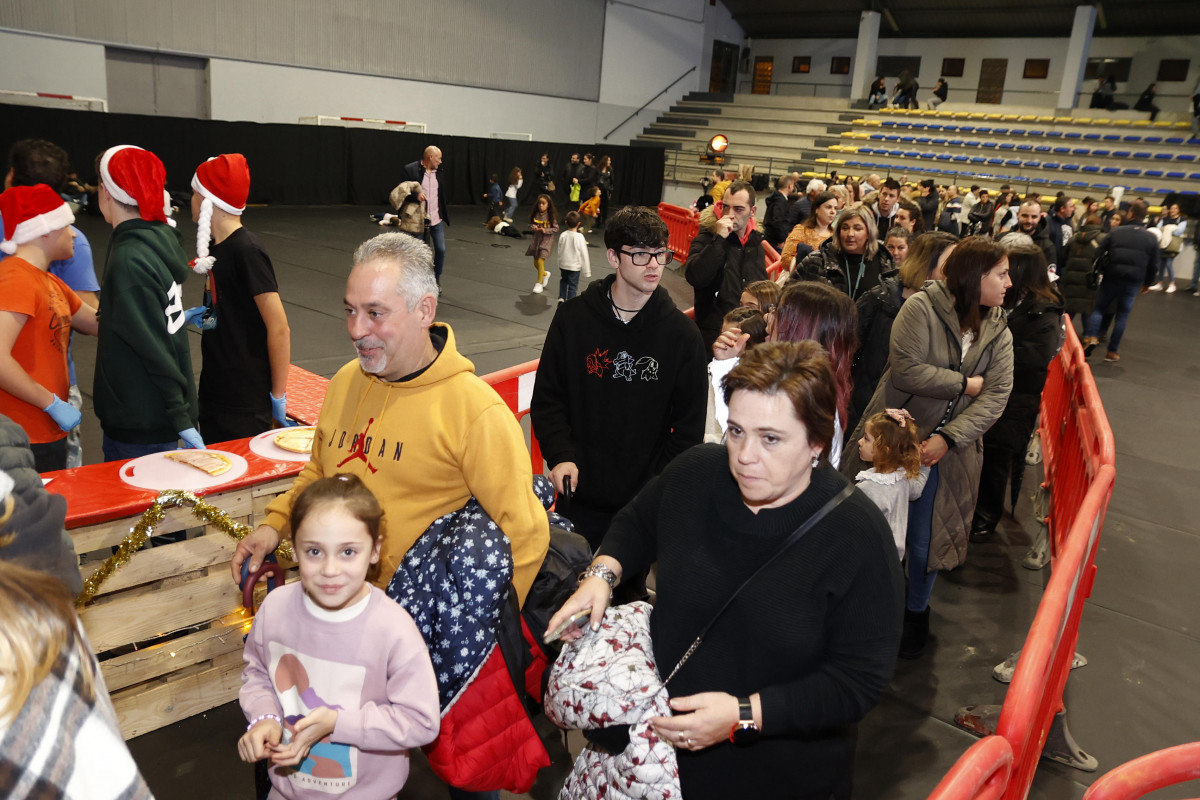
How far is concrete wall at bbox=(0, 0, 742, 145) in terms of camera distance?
18719mm

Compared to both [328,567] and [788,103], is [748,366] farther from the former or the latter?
[788,103]

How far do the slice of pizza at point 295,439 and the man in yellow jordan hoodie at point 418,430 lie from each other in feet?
4.12

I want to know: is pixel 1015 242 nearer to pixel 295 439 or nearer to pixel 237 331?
pixel 295 439

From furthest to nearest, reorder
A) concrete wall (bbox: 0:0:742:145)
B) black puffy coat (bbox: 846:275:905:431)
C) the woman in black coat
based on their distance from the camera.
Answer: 1. concrete wall (bbox: 0:0:742:145)
2. the woman in black coat
3. black puffy coat (bbox: 846:275:905:431)

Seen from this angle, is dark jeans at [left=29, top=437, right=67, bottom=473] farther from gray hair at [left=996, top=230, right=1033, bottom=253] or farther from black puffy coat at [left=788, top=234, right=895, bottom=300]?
gray hair at [left=996, top=230, right=1033, bottom=253]

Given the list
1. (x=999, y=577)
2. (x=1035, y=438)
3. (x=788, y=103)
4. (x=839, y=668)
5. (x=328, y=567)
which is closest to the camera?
(x=839, y=668)

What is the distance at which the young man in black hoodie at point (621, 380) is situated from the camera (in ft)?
11.1

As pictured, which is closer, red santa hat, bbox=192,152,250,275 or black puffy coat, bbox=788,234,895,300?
red santa hat, bbox=192,152,250,275

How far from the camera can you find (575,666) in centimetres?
194

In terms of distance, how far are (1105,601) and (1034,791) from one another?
2.22 m

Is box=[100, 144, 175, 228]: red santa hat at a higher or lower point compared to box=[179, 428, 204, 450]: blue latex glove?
higher

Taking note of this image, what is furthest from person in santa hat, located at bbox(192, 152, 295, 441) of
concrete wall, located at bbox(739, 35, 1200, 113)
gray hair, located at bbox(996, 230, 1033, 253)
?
concrete wall, located at bbox(739, 35, 1200, 113)

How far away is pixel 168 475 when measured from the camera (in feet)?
10.8

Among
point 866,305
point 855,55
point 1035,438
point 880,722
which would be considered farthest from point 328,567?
point 855,55
